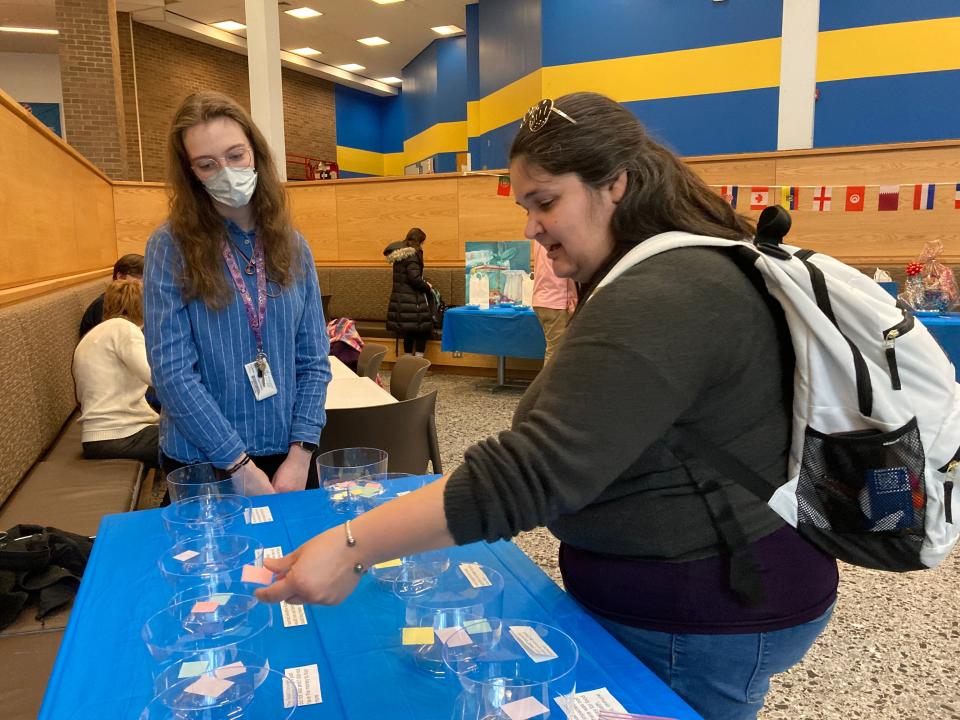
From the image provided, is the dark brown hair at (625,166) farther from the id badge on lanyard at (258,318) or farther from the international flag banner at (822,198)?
the international flag banner at (822,198)

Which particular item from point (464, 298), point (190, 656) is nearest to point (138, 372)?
point (190, 656)

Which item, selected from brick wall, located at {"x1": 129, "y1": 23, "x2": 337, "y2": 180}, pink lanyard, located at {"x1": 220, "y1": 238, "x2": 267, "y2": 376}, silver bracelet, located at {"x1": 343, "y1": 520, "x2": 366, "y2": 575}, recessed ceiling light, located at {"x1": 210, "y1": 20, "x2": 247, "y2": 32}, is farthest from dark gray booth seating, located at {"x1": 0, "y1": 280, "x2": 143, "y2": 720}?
recessed ceiling light, located at {"x1": 210, "y1": 20, "x2": 247, "y2": 32}

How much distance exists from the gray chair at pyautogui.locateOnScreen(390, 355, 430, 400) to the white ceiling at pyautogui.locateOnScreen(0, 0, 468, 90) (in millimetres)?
8698

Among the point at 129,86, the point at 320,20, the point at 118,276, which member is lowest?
the point at 118,276

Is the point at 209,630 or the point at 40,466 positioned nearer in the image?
the point at 209,630

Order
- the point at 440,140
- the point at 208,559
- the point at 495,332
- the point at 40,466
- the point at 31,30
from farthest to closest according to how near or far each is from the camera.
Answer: the point at 440,140, the point at 31,30, the point at 495,332, the point at 40,466, the point at 208,559

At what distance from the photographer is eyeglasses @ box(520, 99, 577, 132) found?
3.40 ft

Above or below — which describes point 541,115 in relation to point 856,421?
above

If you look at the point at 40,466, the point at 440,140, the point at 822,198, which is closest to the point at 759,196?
the point at 822,198

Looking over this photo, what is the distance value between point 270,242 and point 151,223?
7254 mm

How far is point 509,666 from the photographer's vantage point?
3.13 feet

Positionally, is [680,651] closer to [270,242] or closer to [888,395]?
[888,395]

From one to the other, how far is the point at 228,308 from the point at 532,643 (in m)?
1.16

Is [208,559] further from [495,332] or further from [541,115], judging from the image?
[495,332]
